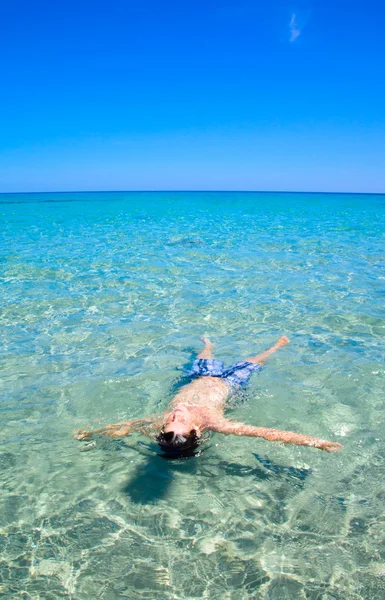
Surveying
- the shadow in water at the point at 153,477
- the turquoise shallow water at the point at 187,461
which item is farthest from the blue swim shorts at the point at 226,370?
the shadow in water at the point at 153,477

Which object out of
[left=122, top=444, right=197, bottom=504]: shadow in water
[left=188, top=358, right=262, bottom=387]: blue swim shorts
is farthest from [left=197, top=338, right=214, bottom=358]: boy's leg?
[left=122, top=444, right=197, bottom=504]: shadow in water

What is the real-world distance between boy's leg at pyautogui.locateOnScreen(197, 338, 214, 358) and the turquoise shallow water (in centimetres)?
17

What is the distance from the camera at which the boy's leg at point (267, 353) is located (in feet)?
22.1

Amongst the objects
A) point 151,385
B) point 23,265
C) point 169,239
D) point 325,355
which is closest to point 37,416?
point 151,385

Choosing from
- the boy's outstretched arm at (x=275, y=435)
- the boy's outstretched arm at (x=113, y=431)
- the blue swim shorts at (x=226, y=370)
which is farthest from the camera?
the blue swim shorts at (x=226, y=370)

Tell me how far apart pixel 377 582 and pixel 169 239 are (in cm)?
1959

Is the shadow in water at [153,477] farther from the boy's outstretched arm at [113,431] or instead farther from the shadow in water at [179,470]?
the boy's outstretched arm at [113,431]

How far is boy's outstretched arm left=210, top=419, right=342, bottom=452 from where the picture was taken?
420cm

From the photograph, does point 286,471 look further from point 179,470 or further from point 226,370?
point 226,370

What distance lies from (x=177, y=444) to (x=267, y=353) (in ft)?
10.9

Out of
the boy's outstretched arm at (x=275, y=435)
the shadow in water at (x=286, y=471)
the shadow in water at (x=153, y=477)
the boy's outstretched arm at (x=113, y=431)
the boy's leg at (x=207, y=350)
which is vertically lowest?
the shadow in water at (x=153, y=477)

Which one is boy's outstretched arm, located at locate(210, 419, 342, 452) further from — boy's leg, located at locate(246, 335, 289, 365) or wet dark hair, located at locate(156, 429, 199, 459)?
boy's leg, located at locate(246, 335, 289, 365)

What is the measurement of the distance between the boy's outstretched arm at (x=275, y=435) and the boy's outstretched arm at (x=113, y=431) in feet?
2.92

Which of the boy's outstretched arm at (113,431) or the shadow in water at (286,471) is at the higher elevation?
the boy's outstretched arm at (113,431)
